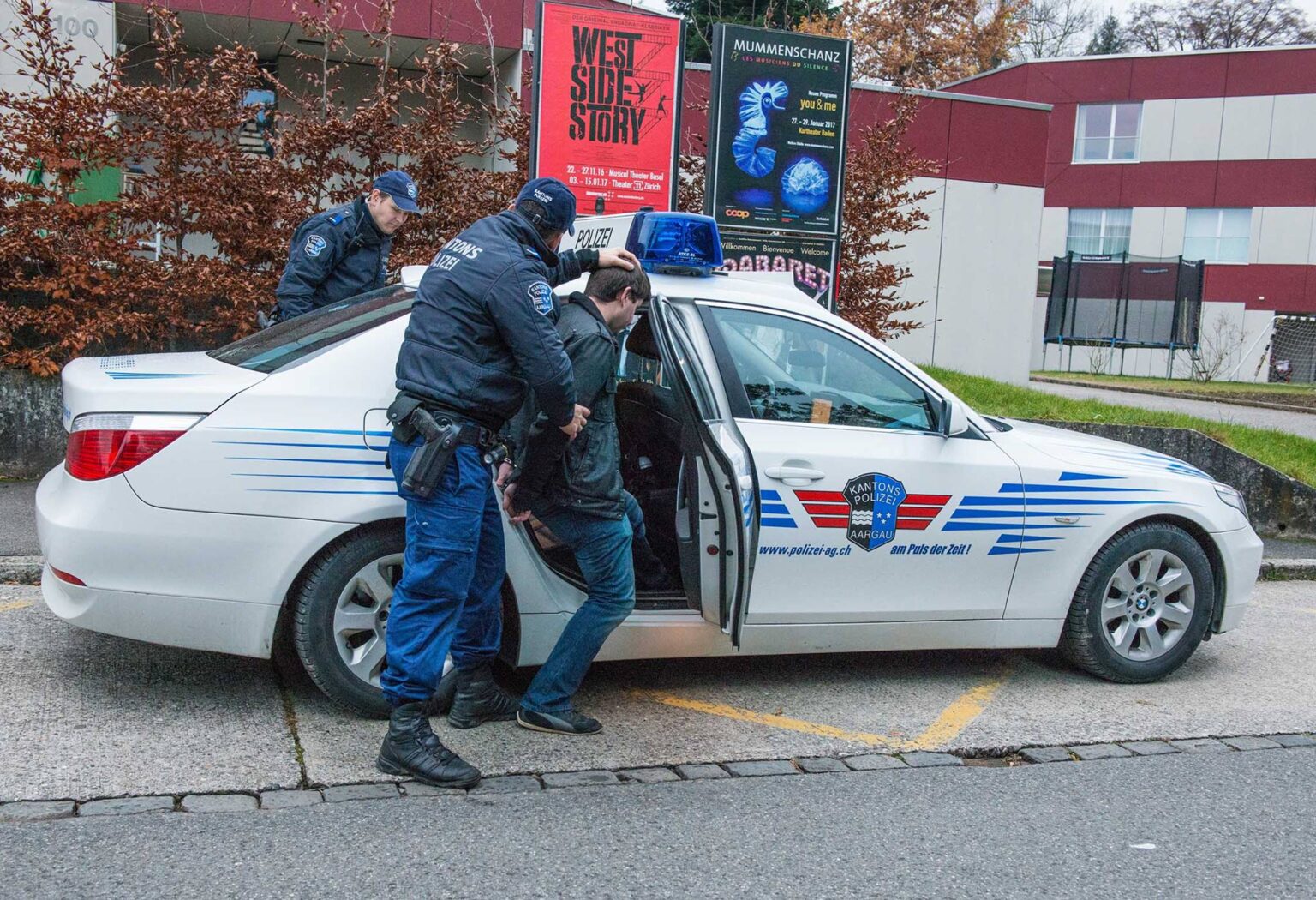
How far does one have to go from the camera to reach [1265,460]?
10625mm

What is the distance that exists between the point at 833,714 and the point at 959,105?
39.2 ft

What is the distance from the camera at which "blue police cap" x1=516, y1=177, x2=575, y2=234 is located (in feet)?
13.5

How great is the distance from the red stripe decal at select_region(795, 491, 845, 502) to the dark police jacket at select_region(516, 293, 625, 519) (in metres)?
0.83

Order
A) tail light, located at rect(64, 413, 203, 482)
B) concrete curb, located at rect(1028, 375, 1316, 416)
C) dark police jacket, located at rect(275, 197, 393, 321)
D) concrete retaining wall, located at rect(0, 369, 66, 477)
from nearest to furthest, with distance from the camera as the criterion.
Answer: tail light, located at rect(64, 413, 203, 482), dark police jacket, located at rect(275, 197, 393, 321), concrete retaining wall, located at rect(0, 369, 66, 477), concrete curb, located at rect(1028, 375, 1316, 416)

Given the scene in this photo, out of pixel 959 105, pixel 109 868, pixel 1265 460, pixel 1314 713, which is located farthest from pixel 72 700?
pixel 959 105

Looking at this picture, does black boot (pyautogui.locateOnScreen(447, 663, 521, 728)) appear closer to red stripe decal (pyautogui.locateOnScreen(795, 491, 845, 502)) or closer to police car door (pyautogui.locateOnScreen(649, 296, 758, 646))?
police car door (pyautogui.locateOnScreen(649, 296, 758, 646))

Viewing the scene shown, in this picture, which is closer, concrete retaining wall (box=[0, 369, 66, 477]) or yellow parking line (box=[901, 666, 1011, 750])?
yellow parking line (box=[901, 666, 1011, 750])

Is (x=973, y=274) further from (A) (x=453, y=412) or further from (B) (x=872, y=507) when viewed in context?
(A) (x=453, y=412)

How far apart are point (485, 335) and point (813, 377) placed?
1.59m

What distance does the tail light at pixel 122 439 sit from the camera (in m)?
4.18

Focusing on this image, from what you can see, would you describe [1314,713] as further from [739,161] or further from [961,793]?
[739,161]

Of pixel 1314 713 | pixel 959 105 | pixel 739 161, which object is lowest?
pixel 1314 713

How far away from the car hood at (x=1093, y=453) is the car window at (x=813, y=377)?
589mm

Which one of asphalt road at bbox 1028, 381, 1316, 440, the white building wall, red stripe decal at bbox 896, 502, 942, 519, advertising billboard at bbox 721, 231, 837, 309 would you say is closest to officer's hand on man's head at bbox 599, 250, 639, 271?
red stripe decal at bbox 896, 502, 942, 519
